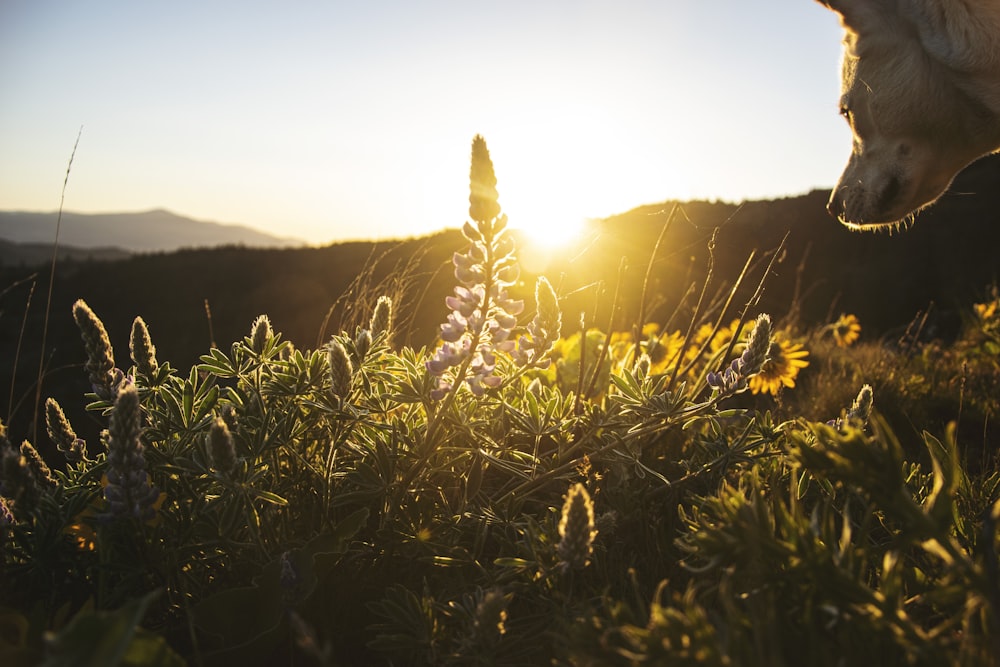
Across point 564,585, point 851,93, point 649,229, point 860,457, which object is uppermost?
point 851,93

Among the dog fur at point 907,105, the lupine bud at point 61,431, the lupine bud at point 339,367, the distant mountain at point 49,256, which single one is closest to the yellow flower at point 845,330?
the dog fur at point 907,105

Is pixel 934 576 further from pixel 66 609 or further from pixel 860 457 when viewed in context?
pixel 66 609

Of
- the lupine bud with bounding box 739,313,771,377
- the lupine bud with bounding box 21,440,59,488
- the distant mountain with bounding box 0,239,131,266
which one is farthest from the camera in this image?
the distant mountain with bounding box 0,239,131,266

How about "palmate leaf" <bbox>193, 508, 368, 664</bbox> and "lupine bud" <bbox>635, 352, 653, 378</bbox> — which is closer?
"palmate leaf" <bbox>193, 508, 368, 664</bbox>

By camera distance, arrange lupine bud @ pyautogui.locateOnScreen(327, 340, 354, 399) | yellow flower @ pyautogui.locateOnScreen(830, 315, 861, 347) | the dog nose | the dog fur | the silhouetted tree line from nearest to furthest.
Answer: lupine bud @ pyautogui.locateOnScreen(327, 340, 354, 399) → the dog fur → the dog nose → yellow flower @ pyautogui.locateOnScreen(830, 315, 861, 347) → the silhouetted tree line

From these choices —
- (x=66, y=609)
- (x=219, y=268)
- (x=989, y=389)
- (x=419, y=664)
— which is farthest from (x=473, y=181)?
(x=219, y=268)

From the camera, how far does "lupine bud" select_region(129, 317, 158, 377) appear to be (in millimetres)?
1714

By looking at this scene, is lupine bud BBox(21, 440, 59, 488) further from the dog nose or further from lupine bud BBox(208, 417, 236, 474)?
the dog nose

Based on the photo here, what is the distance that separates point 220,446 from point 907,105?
Answer: 3392 mm

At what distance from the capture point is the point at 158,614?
4.88ft

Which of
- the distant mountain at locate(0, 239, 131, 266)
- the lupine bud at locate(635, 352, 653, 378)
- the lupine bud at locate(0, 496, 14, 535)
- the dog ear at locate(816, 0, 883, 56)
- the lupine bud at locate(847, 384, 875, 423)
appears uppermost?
the dog ear at locate(816, 0, 883, 56)

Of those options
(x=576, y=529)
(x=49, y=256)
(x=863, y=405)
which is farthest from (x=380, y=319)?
(x=49, y=256)

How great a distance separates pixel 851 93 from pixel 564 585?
3.12m

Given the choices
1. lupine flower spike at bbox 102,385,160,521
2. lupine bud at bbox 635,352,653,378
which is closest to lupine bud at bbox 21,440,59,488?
lupine flower spike at bbox 102,385,160,521
